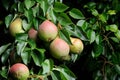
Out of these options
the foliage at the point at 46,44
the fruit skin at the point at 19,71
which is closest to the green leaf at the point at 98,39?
the foliage at the point at 46,44

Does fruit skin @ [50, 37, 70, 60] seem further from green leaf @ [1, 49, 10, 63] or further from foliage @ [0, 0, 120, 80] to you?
green leaf @ [1, 49, 10, 63]

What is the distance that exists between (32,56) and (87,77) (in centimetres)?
85

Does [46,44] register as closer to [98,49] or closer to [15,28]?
[15,28]

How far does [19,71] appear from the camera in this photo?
1463mm

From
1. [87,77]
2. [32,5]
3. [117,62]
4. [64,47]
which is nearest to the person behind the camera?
[64,47]

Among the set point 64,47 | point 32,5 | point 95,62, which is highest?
point 32,5

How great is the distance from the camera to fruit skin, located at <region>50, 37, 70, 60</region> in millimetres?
1496

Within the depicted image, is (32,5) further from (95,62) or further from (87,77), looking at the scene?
(87,77)

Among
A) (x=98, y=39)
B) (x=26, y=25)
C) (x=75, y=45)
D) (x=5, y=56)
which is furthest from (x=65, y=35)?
(x=98, y=39)

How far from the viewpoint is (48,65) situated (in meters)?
1.52

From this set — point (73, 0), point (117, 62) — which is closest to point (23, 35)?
point (117, 62)

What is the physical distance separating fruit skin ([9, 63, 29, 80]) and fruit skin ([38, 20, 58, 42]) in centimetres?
14

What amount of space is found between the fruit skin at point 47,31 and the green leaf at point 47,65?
0.29 ft

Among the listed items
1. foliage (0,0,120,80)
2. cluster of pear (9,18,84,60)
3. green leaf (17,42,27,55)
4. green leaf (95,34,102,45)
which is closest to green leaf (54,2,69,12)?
foliage (0,0,120,80)
